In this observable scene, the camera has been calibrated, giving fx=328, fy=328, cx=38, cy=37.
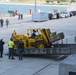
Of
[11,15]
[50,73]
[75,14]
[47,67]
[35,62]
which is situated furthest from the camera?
[75,14]

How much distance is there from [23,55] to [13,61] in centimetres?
217

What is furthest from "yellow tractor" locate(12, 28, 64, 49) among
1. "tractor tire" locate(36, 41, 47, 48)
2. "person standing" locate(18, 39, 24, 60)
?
"person standing" locate(18, 39, 24, 60)

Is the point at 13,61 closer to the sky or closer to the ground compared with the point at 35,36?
closer to the ground

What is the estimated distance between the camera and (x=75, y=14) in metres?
80.1

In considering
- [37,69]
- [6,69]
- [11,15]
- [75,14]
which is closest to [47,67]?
[37,69]

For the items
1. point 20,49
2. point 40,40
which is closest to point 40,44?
point 40,40

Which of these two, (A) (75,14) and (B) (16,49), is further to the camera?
(A) (75,14)

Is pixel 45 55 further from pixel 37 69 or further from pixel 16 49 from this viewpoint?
pixel 37 69

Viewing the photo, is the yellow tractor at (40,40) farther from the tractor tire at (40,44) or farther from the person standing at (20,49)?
the person standing at (20,49)

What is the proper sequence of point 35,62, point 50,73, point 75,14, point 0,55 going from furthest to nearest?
point 75,14
point 0,55
point 35,62
point 50,73

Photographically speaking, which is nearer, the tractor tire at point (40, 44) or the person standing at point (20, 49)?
the person standing at point (20, 49)

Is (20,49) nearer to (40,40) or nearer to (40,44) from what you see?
(40,44)

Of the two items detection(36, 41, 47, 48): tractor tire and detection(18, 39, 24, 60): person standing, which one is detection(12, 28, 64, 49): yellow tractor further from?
detection(18, 39, 24, 60): person standing

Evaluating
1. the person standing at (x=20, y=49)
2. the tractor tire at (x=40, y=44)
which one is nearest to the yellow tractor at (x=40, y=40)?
the tractor tire at (x=40, y=44)
